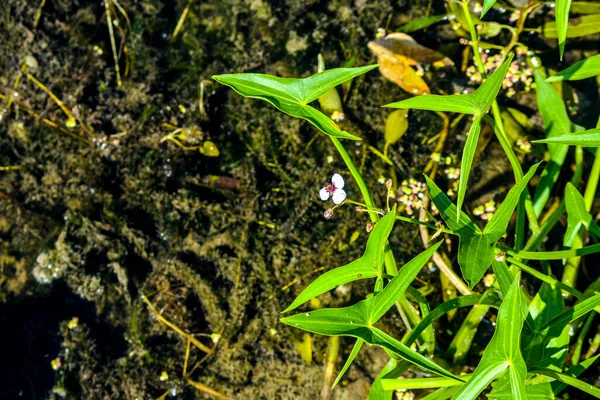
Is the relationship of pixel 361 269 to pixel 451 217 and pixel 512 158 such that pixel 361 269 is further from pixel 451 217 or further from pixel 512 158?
pixel 512 158

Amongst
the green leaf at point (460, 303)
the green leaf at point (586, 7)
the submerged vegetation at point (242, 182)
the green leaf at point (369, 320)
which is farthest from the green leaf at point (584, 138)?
the green leaf at point (586, 7)

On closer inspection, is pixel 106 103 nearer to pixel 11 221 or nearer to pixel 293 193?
pixel 11 221

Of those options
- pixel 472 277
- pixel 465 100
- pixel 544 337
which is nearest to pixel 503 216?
pixel 472 277

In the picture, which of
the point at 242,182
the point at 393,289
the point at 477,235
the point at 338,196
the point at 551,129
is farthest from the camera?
the point at 242,182

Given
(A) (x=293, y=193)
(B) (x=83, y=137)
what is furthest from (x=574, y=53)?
(B) (x=83, y=137)

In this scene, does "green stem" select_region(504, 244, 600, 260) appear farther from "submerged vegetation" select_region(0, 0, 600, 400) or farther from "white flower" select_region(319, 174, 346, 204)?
"white flower" select_region(319, 174, 346, 204)

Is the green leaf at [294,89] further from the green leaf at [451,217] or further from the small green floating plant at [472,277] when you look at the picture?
the green leaf at [451,217]
